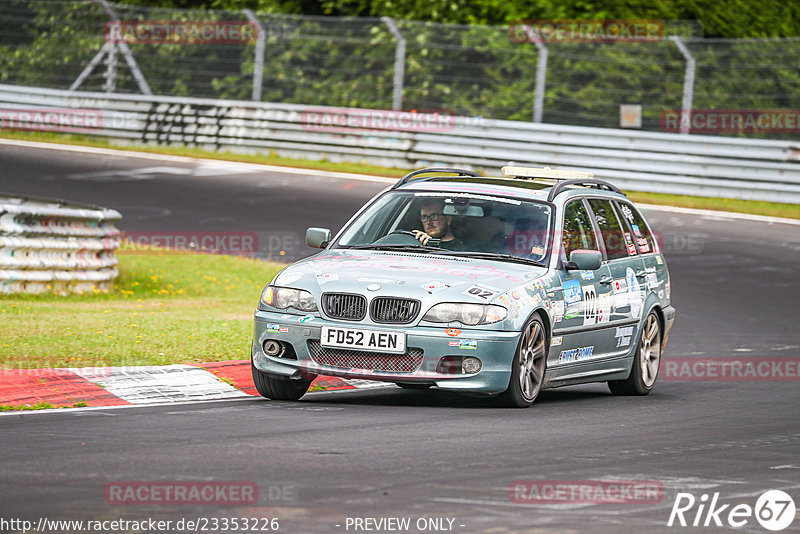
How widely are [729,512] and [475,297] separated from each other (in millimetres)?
3095

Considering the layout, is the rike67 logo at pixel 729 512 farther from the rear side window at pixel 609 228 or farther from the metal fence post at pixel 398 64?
the metal fence post at pixel 398 64

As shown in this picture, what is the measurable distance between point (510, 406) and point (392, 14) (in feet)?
77.6

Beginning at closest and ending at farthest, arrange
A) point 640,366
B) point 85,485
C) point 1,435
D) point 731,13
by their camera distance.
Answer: point 85,485 < point 1,435 < point 640,366 < point 731,13

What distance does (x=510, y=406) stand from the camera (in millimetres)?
9539

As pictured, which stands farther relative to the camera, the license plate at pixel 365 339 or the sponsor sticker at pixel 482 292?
the sponsor sticker at pixel 482 292

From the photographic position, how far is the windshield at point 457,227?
10219 millimetres

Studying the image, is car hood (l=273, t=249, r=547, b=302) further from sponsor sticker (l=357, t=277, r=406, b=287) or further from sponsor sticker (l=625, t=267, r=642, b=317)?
sponsor sticker (l=625, t=267, r=642, b=317)

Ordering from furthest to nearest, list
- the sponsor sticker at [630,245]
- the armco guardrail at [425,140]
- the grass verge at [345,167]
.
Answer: the armco guardrail at [425,140]
the grass verge at [345,167]
the sponsor sticker at [630,245]

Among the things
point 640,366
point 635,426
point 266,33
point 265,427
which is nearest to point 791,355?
point 640,366

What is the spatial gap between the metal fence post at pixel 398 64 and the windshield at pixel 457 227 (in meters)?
16.7

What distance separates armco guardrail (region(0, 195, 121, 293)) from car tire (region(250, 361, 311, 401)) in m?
5.86

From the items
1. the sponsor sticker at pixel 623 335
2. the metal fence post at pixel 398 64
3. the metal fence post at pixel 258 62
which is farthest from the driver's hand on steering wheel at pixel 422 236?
the metal fence post at pixel 258 62

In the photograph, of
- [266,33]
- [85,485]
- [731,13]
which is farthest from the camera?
[731,13]

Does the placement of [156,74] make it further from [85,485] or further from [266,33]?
[85,485]
